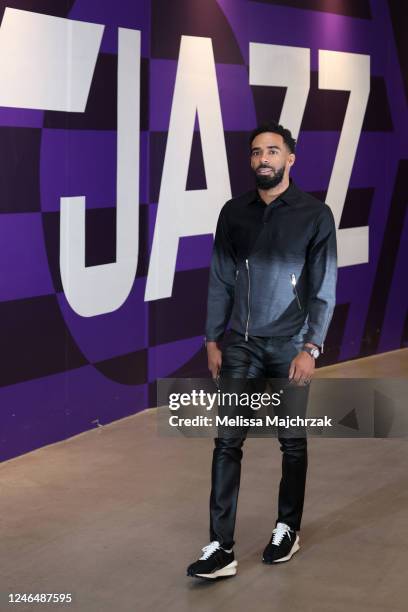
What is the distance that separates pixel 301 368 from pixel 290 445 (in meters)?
0.36

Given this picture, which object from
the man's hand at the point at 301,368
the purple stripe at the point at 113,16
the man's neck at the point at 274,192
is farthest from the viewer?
the purple stripe at the point at 113,16

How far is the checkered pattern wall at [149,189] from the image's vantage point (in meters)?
5.56

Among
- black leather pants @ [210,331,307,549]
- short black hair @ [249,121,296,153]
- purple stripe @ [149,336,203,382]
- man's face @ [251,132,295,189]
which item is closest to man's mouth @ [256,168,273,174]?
man's face @ [251,132,295,189]

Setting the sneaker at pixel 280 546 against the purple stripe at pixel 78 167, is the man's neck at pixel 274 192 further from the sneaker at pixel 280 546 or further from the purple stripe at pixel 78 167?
the purple stripe at pixel 78 167

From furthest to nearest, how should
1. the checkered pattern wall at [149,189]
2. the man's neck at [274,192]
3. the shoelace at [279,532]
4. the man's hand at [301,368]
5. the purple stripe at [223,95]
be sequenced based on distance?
1. the purple stripe at [223,95]
2. the checkered pattern wall at [149,189]
3. the shoelace at [279,532]
4. the man's neck at [274,192]
5. the man's hand at [301,368]

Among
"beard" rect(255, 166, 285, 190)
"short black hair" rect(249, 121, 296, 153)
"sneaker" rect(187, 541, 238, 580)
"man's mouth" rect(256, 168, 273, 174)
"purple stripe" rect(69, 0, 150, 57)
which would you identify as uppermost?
"purple stripe" rect(69, 0, 150, 57)

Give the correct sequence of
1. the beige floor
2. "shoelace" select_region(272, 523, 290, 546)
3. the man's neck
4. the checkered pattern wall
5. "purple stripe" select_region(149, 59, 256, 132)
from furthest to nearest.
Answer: "purple stripe" select_region(149, 59, 256, 132) → the checkered pattern wall → "shoelace" select_region(272, 523, 290, 546) → the man's neck → the beige floor

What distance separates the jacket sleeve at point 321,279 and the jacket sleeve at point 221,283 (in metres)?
0.30

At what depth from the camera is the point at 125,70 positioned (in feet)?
20.5

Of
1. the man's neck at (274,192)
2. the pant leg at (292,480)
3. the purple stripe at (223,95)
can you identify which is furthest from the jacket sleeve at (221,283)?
the purple stripe at (223,95)

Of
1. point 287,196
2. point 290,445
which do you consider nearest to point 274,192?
point 287,196

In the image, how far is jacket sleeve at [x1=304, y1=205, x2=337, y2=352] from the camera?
406 cm

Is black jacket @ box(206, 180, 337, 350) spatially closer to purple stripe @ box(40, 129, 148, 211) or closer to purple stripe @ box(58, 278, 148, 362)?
purple stripe @ box(40, 129, 148, 211)

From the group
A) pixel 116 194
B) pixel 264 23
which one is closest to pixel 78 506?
pixel 116 194
